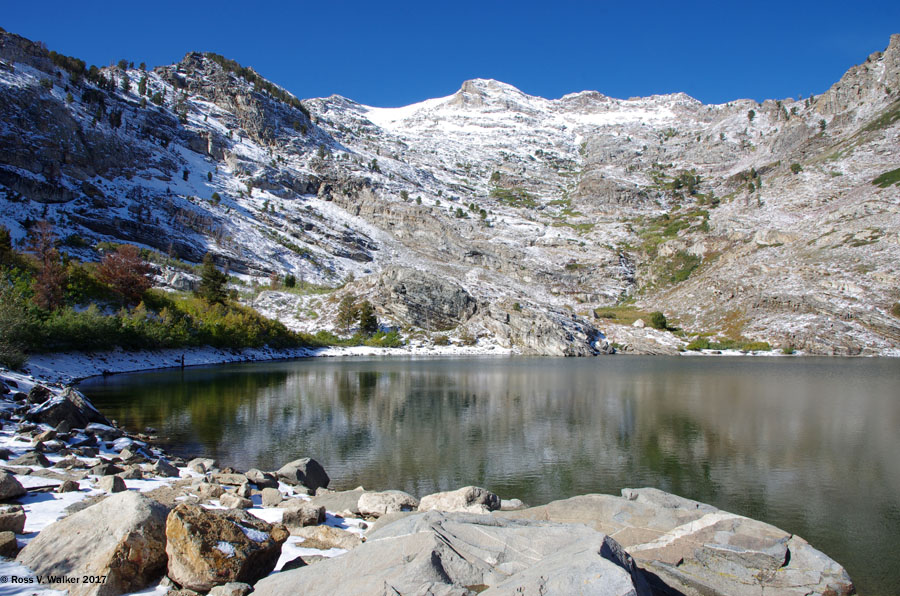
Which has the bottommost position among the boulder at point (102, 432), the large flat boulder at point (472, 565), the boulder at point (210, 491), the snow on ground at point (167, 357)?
the snow on ground at point (167, 357)

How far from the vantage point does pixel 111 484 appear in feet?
31.8

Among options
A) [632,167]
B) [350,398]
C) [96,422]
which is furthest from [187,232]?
[632,167]

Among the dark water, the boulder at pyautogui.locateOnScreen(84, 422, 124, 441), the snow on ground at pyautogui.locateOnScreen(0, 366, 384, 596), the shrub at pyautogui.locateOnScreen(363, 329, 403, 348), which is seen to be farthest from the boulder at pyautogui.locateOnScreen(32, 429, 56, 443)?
the shrub at pyautogui.locateOnScreen(363, 329, 403, 348)

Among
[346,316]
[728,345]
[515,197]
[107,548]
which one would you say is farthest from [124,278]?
[515,197]

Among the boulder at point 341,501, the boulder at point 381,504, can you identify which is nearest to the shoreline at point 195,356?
the boulder at point 341,501

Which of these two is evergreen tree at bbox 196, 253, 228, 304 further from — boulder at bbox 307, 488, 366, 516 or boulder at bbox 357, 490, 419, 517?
boulder at bbox 357, 490, 419, 517

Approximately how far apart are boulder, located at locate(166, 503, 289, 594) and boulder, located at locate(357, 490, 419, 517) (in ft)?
13.8

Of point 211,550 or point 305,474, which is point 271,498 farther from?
point 211,550

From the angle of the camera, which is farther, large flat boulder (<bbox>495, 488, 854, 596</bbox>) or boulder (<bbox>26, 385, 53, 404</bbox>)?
boulder (<bbox>26, 385, 53, 404</bbox>)

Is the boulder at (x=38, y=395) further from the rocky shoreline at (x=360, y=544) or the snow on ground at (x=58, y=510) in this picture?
the rocky shoreline at (x=360, y=544)

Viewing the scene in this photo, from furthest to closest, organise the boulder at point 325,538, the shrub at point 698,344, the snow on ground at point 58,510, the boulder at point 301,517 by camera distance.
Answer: the shrub at point 698,344, the boulder at point 301,517, the boulder at point 325,538, the snow on ground at point 58,510

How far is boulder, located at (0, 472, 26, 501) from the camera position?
8.16 metres

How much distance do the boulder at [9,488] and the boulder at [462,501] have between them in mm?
7303

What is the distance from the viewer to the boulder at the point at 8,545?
610 cm
